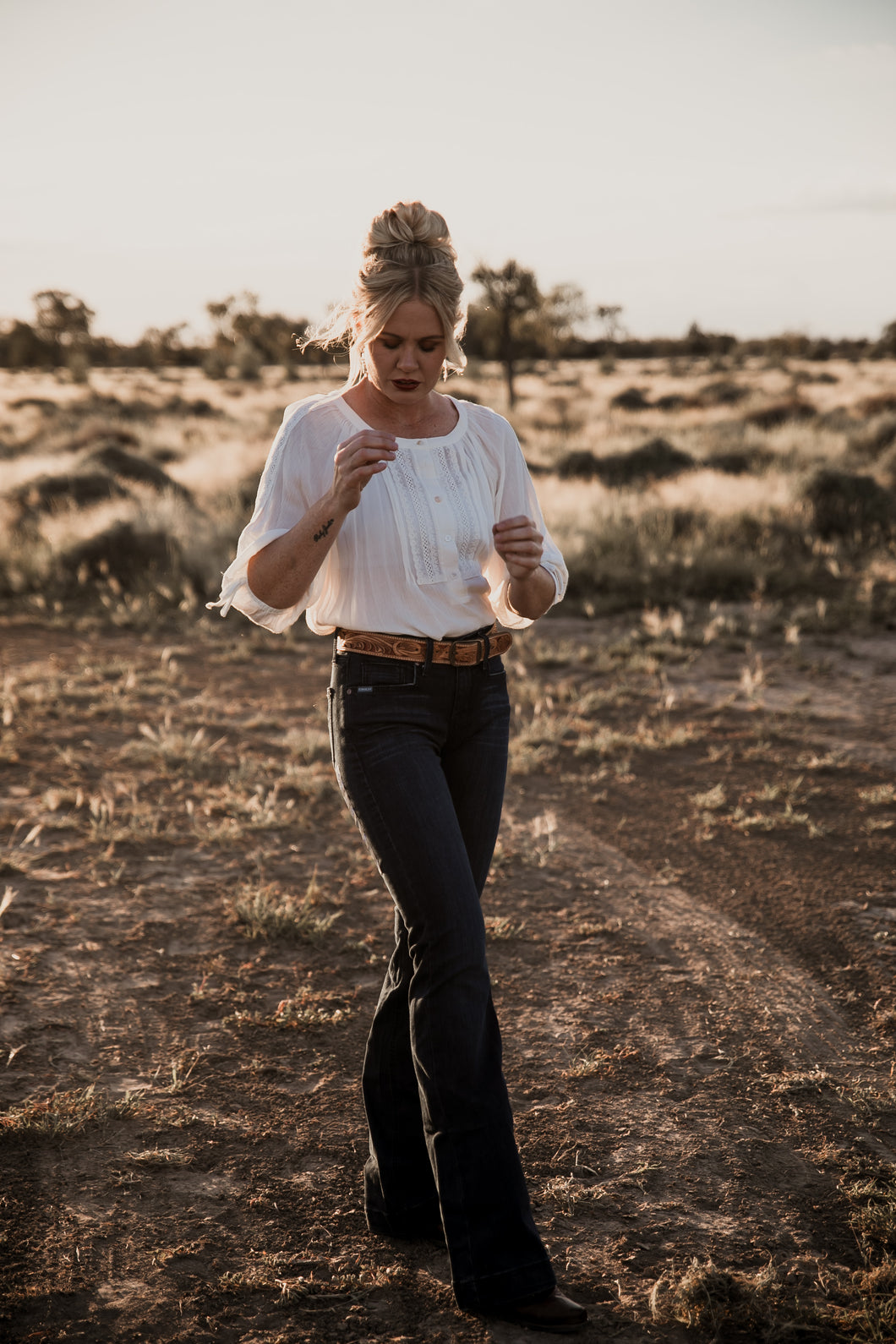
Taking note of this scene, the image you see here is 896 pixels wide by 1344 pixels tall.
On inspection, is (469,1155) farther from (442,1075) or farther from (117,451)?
(117,451)

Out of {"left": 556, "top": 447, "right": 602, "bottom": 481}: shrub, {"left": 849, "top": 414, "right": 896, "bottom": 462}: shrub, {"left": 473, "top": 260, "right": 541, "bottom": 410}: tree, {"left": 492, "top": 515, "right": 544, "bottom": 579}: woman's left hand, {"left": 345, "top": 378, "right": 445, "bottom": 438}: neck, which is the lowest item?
{"left": 492, "top": 515, "right": 544, "bottom": 579}: woman's left hand

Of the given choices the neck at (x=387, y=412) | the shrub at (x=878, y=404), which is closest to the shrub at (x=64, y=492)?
the neck at (x=387, y=412)

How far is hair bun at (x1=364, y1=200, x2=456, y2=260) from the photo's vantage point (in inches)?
85.0

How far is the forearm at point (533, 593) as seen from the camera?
92.6 inches

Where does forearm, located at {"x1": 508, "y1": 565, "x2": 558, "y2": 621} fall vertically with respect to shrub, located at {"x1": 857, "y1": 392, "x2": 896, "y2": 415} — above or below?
below

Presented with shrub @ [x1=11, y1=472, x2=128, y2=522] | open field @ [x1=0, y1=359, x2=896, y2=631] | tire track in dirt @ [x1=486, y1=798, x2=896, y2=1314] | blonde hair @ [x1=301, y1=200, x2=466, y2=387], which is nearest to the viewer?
blonde hair @ [x1=301, y1=200, x2=466, y2=387]

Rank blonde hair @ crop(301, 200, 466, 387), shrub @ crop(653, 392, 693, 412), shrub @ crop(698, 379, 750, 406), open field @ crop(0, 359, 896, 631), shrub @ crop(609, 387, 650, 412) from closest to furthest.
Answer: blonde hair @ crop(301, 200, 466, 387), open field @ crop(0, 359, 896, 631), shrub @ crop(698, 379, 750, 406), shrub @ crop(653, 392, 693, 412), shrub @ crop(609, 387, 650, 412)

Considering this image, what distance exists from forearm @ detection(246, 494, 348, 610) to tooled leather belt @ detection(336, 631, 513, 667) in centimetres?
16

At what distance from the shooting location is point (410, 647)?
2188mm

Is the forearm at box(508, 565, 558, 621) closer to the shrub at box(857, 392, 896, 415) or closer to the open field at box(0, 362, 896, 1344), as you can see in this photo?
the open field at box(0, 362, 896, 1344)

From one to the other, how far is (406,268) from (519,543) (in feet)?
2.06

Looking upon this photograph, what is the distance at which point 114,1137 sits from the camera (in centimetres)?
278

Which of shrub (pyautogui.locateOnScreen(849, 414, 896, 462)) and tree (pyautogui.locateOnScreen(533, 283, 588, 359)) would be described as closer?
shrub (pyautogui.locateOnScreen(849, 414, 896, 462))

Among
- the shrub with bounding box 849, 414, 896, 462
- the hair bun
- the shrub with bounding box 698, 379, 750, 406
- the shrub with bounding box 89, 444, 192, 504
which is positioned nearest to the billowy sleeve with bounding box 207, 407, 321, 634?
the hair bun
